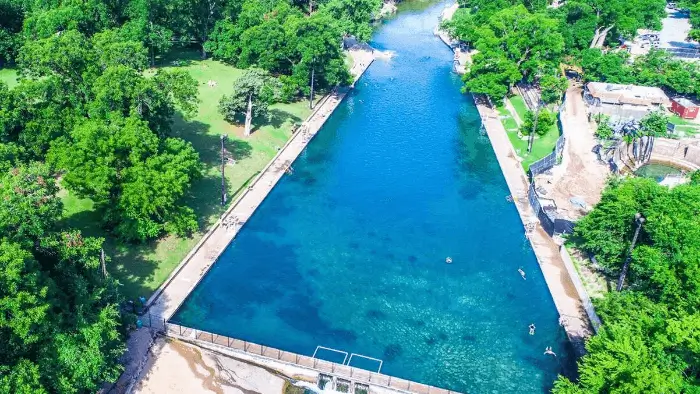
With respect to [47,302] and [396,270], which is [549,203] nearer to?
[396,270]

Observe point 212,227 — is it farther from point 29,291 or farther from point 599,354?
point 599,354

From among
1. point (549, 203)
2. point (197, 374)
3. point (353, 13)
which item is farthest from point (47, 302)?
point (353, 13)

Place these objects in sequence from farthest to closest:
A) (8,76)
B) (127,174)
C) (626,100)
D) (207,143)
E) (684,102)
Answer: (8,76), (684,102), (626,100), (207,143), (127,174)

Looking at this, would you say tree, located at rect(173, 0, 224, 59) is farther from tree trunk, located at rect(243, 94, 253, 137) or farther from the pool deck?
tree trunk, located at rect(243, 94, 253, 137)

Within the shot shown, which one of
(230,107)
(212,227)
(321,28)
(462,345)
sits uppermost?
(321,28)

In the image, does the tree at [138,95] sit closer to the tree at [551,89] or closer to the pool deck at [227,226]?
the pool deck at [227,226]

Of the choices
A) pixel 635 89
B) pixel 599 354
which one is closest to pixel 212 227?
pixel 599 354

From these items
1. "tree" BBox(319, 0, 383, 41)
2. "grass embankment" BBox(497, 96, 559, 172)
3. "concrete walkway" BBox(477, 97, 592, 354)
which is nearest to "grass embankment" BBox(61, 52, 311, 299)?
"tree" BBox(319, 0, 383, 41)
